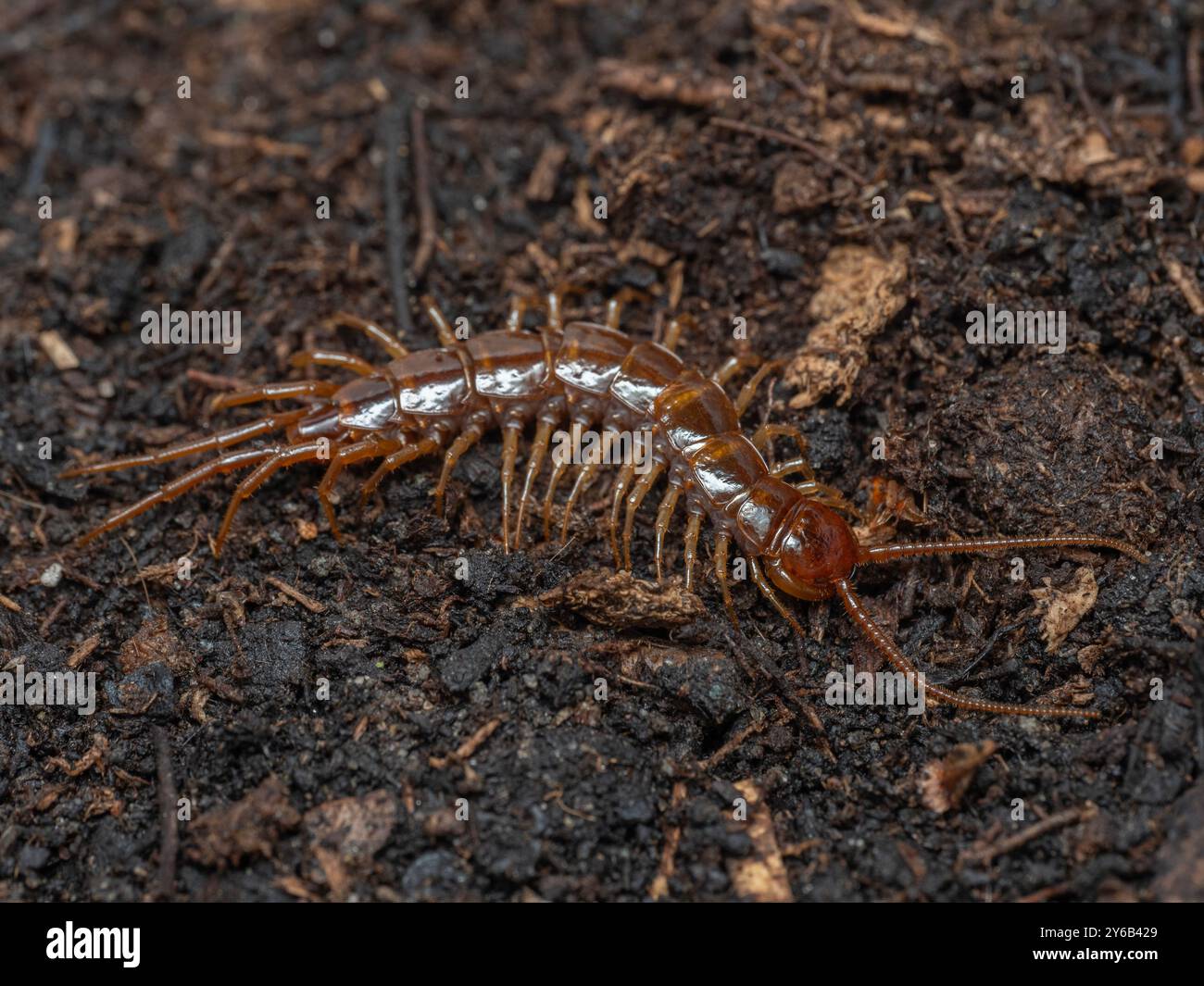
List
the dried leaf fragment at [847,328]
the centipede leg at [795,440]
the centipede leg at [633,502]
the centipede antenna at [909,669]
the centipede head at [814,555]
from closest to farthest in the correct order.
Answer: the centipede antenna at [909,669] < the centipede head at [814,555] < the centipede leg at [633,502] < the centipede leg at [795,440] < the dried leaf fragment at [847,328]

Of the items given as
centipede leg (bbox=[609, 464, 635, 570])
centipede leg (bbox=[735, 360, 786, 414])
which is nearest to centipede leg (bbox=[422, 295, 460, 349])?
centipede leg (bbox=[609, 464, 635, 570])

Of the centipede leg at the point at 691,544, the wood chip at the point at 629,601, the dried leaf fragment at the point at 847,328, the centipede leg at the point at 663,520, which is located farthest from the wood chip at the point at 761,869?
the dried leaf fragment at the point at 847,328

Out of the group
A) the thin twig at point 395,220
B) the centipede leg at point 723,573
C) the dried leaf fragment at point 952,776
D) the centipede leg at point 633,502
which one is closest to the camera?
the dried leaf fragment at point 952,776

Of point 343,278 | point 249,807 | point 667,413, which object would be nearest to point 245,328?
point 343,278

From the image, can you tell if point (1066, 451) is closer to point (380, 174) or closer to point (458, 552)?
point (458, 552)

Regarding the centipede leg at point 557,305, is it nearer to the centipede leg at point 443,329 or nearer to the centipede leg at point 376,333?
the centipede leg at point 443,329

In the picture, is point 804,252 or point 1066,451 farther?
point 804,252

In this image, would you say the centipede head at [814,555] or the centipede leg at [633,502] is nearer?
the centipede head at [814,555]
